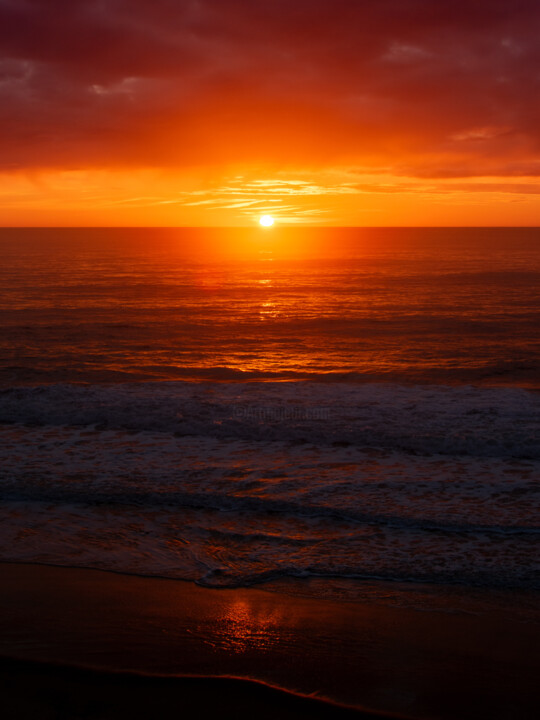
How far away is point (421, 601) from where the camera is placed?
517 centimetres

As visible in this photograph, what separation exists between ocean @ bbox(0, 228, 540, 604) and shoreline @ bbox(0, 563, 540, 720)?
1.31 feet

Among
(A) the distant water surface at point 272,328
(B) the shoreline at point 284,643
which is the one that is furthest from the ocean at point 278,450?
(B) the shoreline at point 284,643

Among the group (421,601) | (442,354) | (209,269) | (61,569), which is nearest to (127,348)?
(442,354)

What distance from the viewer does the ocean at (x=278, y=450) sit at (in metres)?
6.02

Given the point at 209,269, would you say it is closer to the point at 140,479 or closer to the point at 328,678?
the point at 140,479

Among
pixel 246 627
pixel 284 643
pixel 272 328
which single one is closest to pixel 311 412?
pixel 246 627

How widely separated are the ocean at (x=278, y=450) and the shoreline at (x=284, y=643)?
0.40 m

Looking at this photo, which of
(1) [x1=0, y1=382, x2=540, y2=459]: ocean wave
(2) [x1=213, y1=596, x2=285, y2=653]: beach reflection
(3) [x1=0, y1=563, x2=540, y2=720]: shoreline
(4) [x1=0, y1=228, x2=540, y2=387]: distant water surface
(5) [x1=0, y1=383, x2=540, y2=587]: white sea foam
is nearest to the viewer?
(3) [x1=0, y1=563, x2=540, y2=720]: shoreline

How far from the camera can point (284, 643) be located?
4539mm

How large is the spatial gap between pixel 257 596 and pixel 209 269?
165 ft

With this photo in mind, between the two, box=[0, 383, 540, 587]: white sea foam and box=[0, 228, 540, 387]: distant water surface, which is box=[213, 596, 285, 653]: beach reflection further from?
box=[0, 228, 540, 387]: distant water surface

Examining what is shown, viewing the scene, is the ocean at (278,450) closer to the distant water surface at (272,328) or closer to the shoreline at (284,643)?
the distant water surface at (272,328)

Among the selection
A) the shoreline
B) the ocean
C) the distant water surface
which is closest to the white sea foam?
the ocean

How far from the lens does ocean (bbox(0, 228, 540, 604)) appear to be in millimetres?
6016
